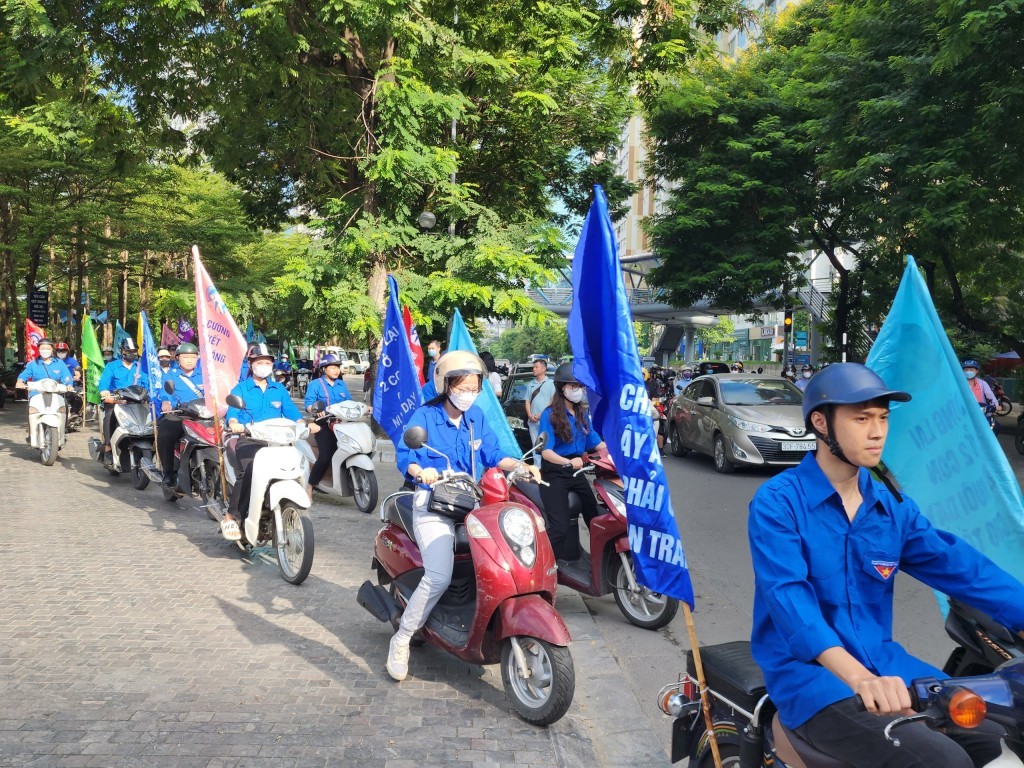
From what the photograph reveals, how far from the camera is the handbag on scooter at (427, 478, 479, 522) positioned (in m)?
4.34

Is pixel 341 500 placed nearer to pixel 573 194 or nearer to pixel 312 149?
pixel 312 149

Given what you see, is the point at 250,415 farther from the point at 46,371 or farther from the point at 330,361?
the point at 46,371

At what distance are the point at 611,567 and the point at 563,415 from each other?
3.70ft

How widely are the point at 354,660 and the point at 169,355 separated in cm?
806

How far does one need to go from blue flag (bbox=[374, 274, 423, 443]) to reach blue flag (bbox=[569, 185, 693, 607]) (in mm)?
3981

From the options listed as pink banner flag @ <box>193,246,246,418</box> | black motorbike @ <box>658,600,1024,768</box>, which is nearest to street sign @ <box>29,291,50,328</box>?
pink banner flag @ <box>193,246,246,418</box>

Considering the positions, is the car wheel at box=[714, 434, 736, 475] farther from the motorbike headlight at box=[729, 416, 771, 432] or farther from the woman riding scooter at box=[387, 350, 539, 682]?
the woman riding scooter at box=[387, 350, 539, 682]

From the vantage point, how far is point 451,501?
14.2 ft

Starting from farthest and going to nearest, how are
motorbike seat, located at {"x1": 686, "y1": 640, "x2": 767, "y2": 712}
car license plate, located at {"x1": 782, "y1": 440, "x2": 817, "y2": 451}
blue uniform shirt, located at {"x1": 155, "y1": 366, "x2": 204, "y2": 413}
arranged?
car license plate, located at {"x1": 782, "y1": 440, "x2": 817, "y2": 451}, blue uniform shirt, located at {"x1": 155, "y1": 366, "x2": 204, "y2": 413}, motorbike seat, located at {"x1": 686, "y1": 640, "x2": 767, "y2": 712}

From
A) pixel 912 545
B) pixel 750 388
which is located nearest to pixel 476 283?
pixel 750 388

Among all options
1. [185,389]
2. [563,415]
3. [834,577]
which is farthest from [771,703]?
[185,389]

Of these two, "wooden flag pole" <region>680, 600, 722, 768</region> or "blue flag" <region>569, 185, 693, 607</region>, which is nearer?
"wooden flag pole" <region>680, 600, 722, 768</region>

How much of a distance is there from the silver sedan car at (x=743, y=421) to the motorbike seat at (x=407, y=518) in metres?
7.72

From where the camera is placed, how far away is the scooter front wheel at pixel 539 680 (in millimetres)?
3762
